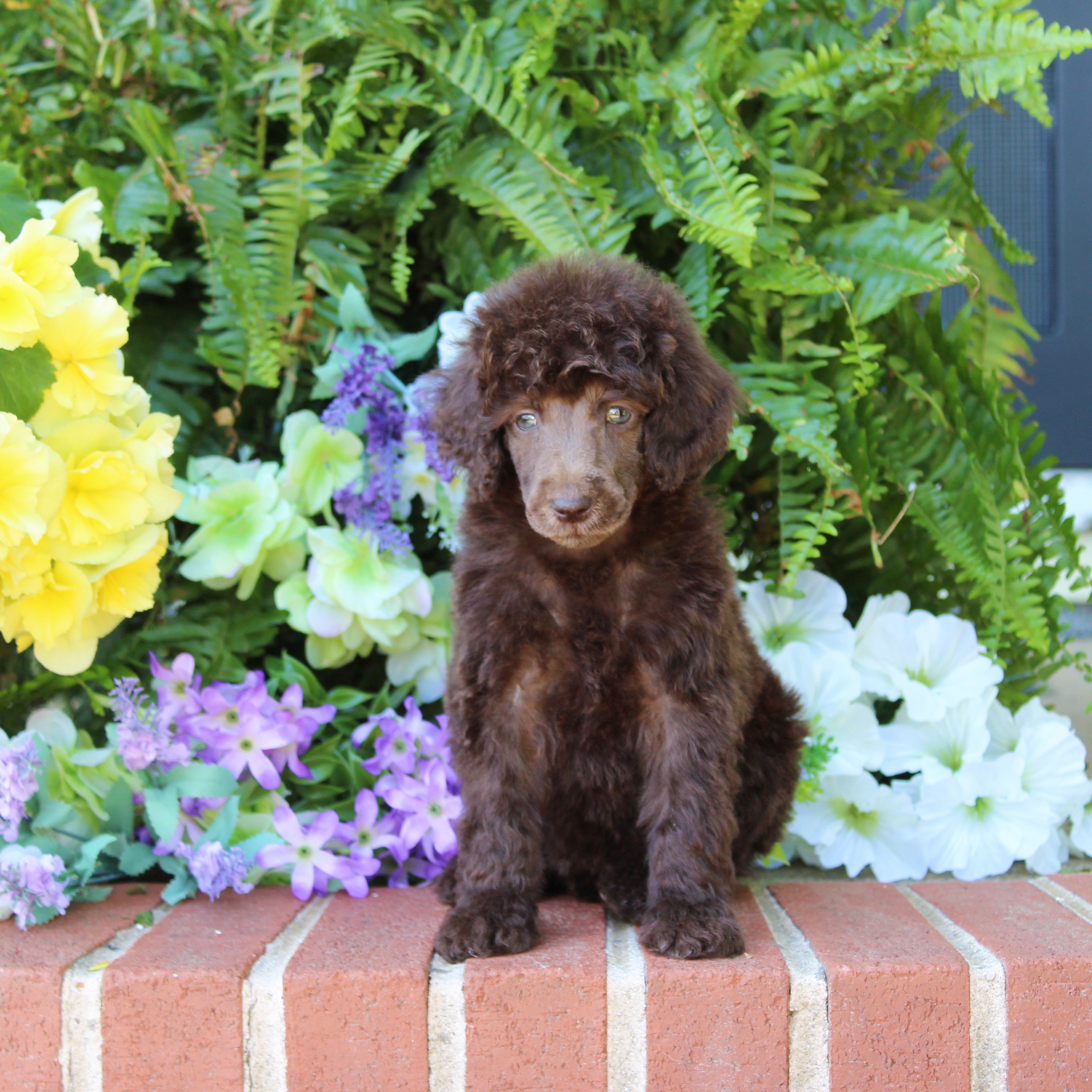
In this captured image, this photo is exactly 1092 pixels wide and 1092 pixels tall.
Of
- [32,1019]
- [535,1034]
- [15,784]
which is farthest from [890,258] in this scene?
[32,1019]

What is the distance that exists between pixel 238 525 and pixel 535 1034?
126 cm

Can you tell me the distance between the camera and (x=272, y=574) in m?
2.29

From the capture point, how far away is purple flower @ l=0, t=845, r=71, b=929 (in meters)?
1.67

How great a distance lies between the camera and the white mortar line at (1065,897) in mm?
1772

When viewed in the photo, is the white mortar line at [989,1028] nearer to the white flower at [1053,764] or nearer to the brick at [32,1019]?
the white flower at [1053,764]

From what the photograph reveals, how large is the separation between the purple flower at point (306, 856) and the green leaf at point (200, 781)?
0.38 ft

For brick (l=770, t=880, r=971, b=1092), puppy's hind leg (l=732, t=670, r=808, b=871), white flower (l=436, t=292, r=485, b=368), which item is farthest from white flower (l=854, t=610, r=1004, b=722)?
white flower (l=436, t=292, r=485, b=368)

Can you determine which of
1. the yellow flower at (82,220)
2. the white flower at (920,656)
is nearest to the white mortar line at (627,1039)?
the white flower at (920,656)

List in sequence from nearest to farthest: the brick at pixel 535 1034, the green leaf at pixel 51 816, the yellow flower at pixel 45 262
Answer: the brick at pixel 535 1034 → the yellow flower at pixel 45 262 → the green leaf at pixel 51 816

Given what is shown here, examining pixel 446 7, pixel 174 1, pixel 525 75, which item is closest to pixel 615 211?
pixel 525 75

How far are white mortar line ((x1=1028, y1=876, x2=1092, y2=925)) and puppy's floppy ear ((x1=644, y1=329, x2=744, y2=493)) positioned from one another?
1.06 meters

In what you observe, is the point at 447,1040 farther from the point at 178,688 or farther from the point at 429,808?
the point at 178,688

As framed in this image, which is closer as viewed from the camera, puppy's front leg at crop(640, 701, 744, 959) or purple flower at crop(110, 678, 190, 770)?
puppy's front leg at crop(640, 701, 744, 959)

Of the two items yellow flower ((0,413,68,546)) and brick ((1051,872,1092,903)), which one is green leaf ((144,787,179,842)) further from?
brick ((1051,872,1092,903))
